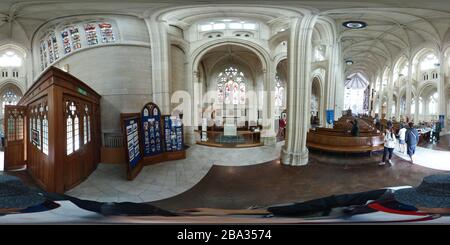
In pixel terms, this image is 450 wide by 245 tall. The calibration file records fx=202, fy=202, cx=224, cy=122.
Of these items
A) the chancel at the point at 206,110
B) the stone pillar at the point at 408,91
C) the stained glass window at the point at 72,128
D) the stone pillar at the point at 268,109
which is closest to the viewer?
the stained glass window at the point at 72,128

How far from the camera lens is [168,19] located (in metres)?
1.02

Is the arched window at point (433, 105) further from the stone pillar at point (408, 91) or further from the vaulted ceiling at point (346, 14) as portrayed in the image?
the vaulted ceiling at point (346, 14)

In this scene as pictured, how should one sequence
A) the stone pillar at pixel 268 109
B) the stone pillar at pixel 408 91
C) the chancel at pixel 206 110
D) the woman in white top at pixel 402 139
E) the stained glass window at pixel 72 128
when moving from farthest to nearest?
the stone pillar at pixel 408 91
the woman in white top at pixel 402 139
the stone pillar at pixel 268 109
the chancel at pixel 206 110
the stained glass window at pixel 72 128

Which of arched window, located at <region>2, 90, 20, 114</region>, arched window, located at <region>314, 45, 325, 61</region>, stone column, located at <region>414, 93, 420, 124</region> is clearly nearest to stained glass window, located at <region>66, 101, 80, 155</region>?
arched window, located at <region>2, 90, 20, 114</region>

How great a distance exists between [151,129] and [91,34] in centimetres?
53

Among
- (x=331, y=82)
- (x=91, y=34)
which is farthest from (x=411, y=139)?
(x=91, y=34)

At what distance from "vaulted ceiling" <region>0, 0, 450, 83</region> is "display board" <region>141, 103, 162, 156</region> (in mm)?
488

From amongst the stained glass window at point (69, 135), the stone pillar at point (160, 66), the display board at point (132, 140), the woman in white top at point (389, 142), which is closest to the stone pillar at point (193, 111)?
the stone pillar at point (160, 66)

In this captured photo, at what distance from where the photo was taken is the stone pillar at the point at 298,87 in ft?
3.35

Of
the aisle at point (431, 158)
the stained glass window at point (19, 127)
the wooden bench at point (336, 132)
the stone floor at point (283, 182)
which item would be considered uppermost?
the stained glass window at point (19, 127)

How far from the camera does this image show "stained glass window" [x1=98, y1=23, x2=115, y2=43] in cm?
93

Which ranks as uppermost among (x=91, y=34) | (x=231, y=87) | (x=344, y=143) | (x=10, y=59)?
(x=91, y=34)

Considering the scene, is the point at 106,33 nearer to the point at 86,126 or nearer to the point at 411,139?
the point at 86,126

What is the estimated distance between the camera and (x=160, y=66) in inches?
36.5
